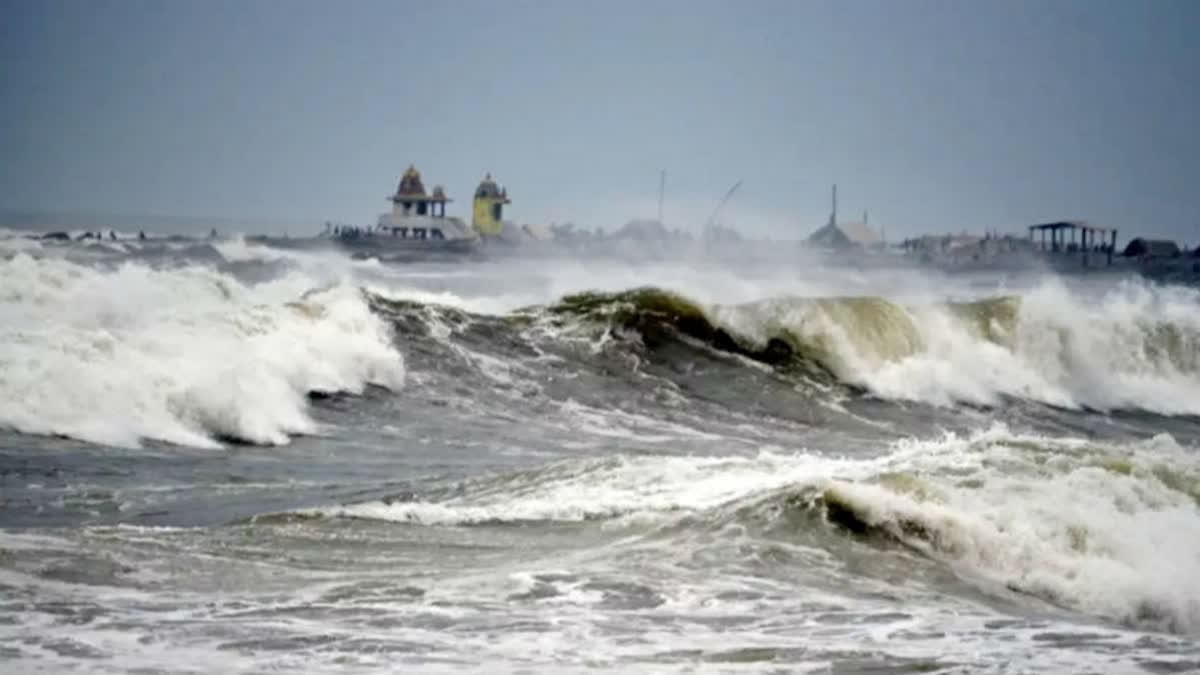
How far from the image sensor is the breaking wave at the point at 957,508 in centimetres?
1155

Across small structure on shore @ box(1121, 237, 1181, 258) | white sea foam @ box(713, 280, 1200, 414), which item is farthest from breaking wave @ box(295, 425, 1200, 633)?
small structure on shore @ box(1121, 237, 1181, 258)

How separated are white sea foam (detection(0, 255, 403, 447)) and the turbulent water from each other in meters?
0.05

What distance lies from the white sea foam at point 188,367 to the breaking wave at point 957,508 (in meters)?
4.18

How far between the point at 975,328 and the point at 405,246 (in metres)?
87.0

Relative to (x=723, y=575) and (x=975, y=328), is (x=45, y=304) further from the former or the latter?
(x=723, y=575)

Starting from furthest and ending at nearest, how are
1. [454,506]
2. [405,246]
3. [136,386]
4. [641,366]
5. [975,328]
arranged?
[405,246]
[975,328]
[641,366]
[136,386]
[454,506]

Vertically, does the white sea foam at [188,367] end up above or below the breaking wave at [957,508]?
above

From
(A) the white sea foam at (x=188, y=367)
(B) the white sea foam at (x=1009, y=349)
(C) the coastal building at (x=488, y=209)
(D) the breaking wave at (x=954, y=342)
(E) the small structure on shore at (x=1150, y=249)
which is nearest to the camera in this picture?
(A) the white sea foam at (x=188, y=367)

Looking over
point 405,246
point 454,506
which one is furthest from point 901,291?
point 405,246

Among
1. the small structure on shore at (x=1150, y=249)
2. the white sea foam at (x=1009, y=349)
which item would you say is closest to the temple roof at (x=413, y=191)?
the small structure on shore at (x=1150, y=249)

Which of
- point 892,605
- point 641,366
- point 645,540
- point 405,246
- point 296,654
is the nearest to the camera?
point 296,654

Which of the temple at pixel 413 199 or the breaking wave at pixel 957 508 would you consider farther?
the temple at pixel 413 199

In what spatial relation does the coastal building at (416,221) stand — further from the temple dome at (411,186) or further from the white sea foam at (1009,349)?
the white sea foam at (1009,349)

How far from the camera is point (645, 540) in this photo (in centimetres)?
1225
